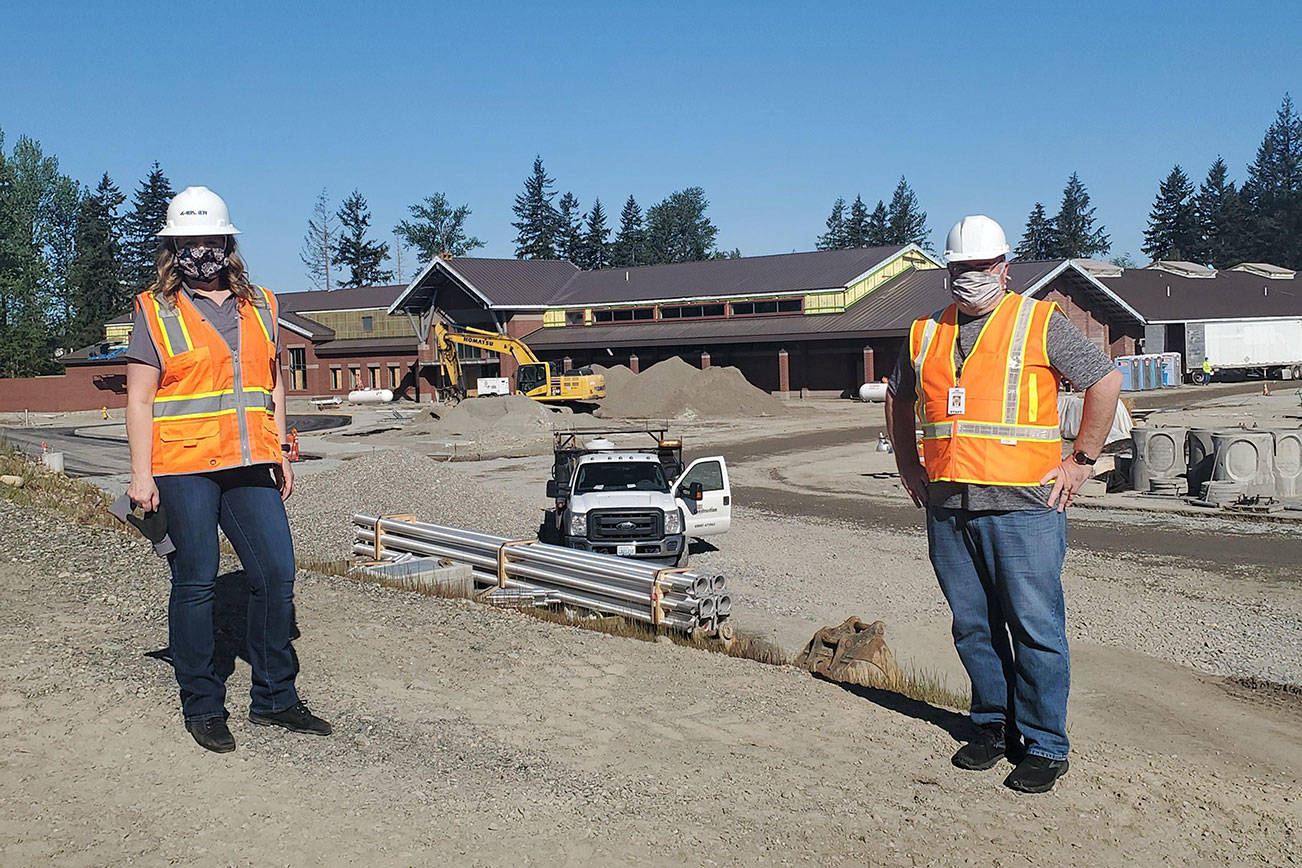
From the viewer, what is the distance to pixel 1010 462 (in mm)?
5355

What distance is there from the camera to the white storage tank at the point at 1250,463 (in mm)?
21969

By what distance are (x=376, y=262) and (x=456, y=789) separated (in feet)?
486

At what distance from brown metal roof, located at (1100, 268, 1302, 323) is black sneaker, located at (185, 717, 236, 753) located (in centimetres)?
7298

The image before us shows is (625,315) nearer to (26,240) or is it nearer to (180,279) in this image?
(26,240)

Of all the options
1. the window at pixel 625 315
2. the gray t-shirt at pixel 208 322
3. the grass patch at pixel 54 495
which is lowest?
the grass patch at pixel 54 495

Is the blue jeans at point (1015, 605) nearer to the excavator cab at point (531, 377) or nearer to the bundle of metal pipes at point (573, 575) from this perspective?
the bundle of metal pipes at point (573, 575)

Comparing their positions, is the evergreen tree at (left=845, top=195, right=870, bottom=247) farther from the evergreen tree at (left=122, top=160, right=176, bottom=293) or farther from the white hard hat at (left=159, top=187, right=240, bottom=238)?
the white hard hat at (left=159, top=187, right=240, bottom=238)

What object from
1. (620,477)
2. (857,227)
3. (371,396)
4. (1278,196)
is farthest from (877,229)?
(620,477)

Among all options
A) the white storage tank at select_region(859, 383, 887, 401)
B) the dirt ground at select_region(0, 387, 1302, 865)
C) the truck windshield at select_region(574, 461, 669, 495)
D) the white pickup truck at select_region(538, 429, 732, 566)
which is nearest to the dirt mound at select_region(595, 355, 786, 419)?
the white storage tank at select_region(859, 383, 887, 401)

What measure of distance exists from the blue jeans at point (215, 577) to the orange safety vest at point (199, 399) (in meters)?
0.12

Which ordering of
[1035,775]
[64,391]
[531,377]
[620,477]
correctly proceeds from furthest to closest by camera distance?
1. [64,391]
2. [531,377]
3. [620,477]
4. [1035,775]

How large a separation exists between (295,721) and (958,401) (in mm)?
3359

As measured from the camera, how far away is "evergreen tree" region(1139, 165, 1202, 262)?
153 m

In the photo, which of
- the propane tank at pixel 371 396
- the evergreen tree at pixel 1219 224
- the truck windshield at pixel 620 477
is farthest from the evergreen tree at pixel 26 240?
the evergreen tree at pixel 1219 224
